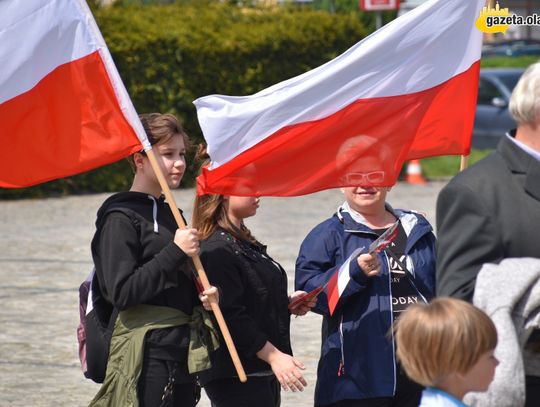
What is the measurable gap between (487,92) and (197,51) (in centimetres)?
606

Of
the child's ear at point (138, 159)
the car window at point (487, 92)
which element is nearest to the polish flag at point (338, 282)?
the child's ear at point (138, 159)

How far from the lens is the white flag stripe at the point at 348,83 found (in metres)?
4.83

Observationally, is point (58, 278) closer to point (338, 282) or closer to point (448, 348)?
point (338, 282)

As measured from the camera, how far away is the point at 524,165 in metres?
3.57

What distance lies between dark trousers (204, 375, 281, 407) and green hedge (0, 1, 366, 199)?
12495mm

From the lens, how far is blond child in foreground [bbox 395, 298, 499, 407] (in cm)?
320

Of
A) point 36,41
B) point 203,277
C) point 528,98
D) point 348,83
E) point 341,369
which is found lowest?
point 341,369

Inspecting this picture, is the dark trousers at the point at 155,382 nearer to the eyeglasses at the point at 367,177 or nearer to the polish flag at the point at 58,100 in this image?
the polish flag at the point at 58,100

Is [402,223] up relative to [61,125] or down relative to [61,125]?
down

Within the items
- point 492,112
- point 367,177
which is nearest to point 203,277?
point 367,177

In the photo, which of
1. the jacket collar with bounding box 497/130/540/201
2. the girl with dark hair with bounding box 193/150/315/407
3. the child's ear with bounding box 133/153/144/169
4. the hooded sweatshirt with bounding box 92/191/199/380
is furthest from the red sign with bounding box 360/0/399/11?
the jacket collar with bounding box 497/130/540/201

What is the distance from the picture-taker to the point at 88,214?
610 inches

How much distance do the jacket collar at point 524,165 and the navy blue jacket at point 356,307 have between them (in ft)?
4.08

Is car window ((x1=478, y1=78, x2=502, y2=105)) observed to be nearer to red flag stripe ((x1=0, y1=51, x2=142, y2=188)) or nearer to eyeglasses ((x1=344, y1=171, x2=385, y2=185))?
eyeglasses ((x1=344, y1=171, x2=385, y2=185))
